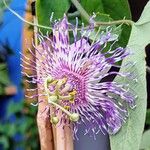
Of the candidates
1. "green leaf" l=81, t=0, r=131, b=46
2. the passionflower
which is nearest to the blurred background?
"green leaf" l=81, t=0, r=131, b=46

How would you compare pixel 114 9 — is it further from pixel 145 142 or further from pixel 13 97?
pixel 13 97

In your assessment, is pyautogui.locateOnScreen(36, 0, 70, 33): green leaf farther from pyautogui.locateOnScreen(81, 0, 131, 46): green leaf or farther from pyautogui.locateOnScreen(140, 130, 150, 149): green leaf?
pyautogui.locateOnScreen(140, 130, 150, 149): green leaf

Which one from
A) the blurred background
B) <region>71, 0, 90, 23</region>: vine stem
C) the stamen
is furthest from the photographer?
the blurred background

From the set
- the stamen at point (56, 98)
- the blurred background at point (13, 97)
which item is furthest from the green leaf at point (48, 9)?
the blurred background at point (13, 97)

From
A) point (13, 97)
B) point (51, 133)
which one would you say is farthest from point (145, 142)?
point (13, 97)

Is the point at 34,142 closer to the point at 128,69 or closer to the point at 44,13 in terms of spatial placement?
the point at 44,13
